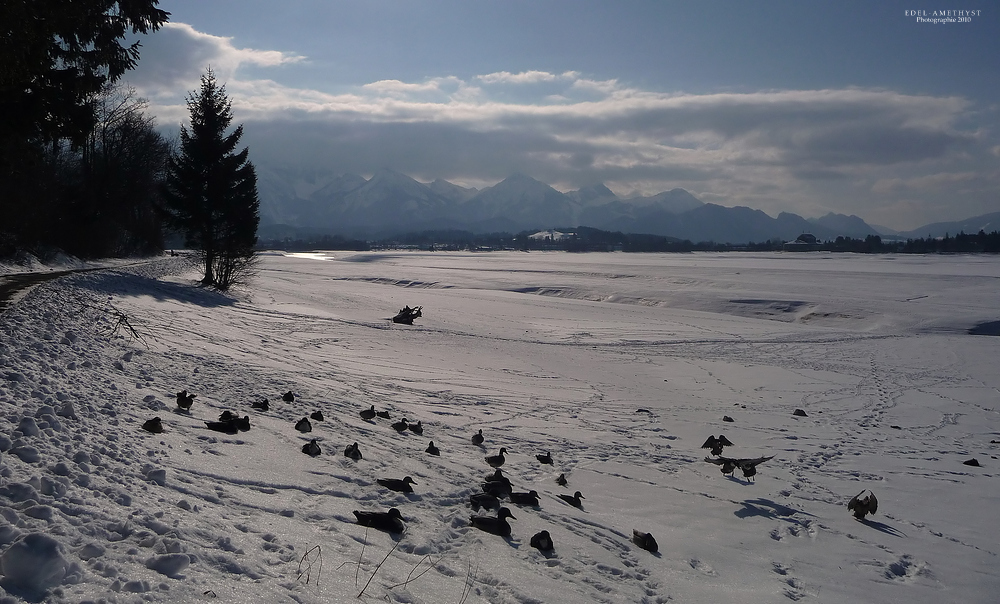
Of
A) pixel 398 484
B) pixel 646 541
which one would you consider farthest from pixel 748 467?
pixel 398 484

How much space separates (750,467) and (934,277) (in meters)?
51.9

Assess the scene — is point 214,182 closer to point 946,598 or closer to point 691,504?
point 691,504

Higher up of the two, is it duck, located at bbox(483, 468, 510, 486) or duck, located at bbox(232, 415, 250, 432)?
duck, located at bbox(232, 415, 250, 432)

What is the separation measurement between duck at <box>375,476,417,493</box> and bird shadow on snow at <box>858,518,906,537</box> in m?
4.99

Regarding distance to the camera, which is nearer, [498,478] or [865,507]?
[498,478]

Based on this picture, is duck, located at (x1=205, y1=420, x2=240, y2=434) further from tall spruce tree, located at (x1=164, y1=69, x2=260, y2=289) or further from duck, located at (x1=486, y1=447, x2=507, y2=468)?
tall spruce tree, located at (x1=164, y1=69, x2=260, y2=289)

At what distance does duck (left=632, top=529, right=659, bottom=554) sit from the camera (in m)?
5.61

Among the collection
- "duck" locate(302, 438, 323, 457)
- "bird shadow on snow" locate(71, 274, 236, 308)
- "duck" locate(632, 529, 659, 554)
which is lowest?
"duck" locate(632, 529, 659, 554)

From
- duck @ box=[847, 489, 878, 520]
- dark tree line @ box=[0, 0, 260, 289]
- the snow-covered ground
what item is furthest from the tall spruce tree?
duck @ box=[847, 489, 878, 520]

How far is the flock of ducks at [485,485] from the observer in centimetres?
516

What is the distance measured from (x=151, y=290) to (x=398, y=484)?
19.3m

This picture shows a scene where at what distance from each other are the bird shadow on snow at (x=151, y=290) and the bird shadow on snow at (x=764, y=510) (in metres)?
17.4

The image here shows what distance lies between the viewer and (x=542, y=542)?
5.19 meters

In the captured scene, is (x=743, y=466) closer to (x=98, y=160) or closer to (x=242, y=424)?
(x=242, y=424)
